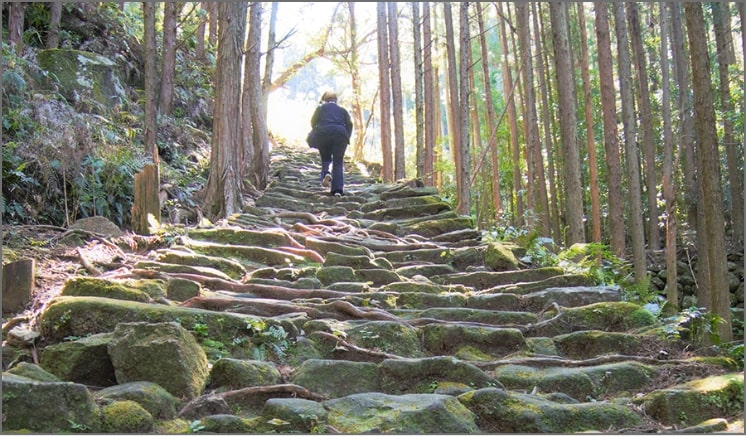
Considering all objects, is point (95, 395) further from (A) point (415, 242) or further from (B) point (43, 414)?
(A) point (415, 242)

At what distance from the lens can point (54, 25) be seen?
10.4 metres

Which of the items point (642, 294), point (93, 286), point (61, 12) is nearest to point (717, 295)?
point (642, 294)

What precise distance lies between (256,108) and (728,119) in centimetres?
1041

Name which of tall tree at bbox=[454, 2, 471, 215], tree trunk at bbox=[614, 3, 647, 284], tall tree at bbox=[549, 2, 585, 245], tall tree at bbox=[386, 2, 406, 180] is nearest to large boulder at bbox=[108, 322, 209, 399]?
tall tree at bbox=[549, 2, 585, 245]

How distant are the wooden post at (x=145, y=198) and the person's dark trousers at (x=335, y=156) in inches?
152

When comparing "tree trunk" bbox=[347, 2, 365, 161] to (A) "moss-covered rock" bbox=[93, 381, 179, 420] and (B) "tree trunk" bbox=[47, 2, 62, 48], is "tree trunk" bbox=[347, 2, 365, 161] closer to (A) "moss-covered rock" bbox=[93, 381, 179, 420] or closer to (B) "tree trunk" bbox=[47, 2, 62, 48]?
(B) "tree trunk" bbox=[47, 2, 62, 48]

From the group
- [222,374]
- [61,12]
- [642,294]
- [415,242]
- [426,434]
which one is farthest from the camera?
[61,12]

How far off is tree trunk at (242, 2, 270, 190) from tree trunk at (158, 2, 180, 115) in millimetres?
1416

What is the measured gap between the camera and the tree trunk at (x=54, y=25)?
10.3 meters

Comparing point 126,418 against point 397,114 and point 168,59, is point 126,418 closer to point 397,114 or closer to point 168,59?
point 168,59

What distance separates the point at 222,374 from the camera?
3.77 metres

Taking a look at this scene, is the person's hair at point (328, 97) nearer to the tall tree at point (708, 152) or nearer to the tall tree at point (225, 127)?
the tall tree at point (225, 127)

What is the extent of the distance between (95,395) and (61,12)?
9.68 meters

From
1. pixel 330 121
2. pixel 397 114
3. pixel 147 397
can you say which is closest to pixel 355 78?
pixel 397 114
